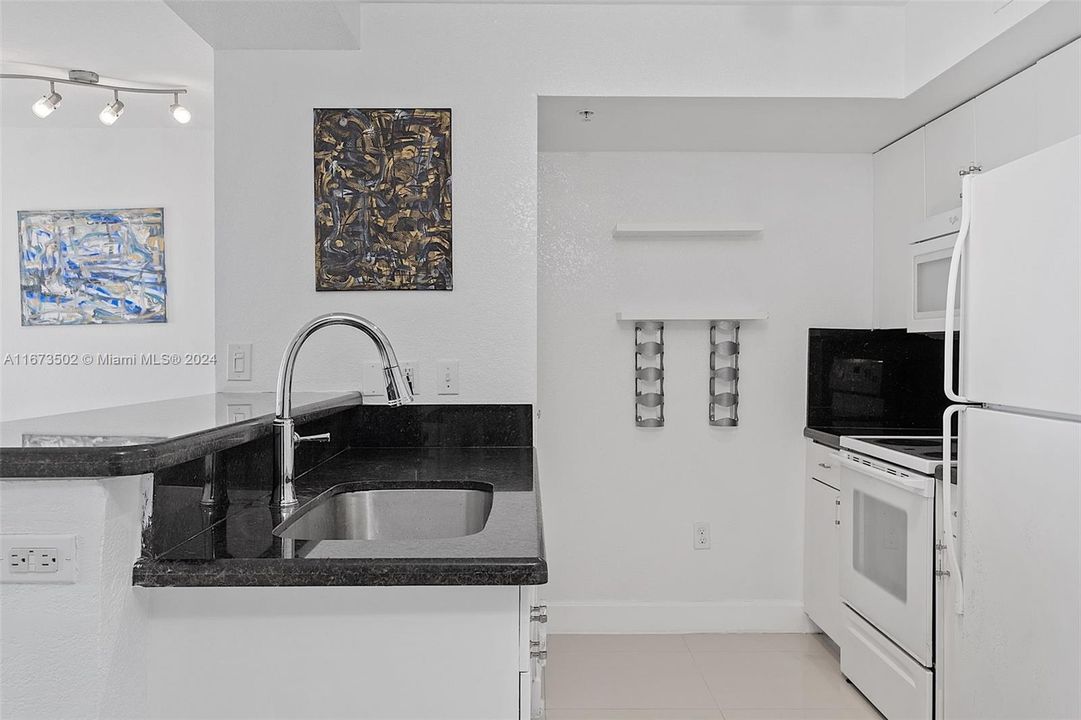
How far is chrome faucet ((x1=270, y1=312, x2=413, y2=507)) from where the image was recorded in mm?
1591

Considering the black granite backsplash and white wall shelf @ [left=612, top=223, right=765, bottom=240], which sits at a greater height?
white wall shelf @ [left=612, top=223, right=765, bottom=240]

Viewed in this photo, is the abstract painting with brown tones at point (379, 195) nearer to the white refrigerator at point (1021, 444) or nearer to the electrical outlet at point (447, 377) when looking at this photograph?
the electrical outlet at point (447, 377)

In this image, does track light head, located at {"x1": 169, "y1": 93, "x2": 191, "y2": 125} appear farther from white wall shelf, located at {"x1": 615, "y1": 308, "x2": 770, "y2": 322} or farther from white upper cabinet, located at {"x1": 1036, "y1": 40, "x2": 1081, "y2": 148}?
white upper cabinet, located at {"x1": 1036, "y1": 40, "x2": 1081, "y2": 148}

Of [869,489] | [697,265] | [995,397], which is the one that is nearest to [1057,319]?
[995,397]

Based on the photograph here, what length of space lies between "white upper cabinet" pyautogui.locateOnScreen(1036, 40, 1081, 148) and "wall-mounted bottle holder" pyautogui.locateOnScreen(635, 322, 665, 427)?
1681 millimetres

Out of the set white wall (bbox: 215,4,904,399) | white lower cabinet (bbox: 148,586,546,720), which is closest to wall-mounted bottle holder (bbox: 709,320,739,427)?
white wall (bbox: 215,4,904,399)

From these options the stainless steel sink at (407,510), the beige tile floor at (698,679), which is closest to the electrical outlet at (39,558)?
the stainless steel sink at (407,510)

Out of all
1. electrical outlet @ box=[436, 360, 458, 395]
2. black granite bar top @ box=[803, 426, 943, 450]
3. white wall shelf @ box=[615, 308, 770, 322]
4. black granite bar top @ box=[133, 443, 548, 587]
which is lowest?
black granite bar top @ box=[803, 426, 943, 450]

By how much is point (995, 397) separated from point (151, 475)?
179 cm

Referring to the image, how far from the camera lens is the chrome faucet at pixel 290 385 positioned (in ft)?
5.22

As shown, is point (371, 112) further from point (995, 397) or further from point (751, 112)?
point (995, 397)

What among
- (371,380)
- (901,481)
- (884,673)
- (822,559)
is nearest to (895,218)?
(901,481)

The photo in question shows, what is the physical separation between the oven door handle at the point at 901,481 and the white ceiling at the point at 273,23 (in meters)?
2.32

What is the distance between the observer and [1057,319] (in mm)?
1657
